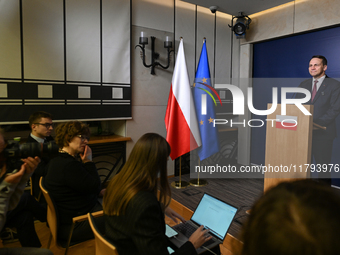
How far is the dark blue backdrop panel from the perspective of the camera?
11.0 feet

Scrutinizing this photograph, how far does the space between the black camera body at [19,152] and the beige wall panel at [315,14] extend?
3.63m

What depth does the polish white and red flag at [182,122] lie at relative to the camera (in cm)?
317

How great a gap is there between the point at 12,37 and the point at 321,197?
3.07 metres

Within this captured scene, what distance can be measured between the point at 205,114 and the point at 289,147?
54.0 inches

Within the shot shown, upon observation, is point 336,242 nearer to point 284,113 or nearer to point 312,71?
point 284,113

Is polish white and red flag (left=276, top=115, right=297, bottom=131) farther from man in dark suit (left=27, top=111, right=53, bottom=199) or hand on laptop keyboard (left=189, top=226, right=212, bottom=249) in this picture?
man in dark suit (left=27, top=111, right=53, bottom=199)

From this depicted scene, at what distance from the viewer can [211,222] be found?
1.55 m

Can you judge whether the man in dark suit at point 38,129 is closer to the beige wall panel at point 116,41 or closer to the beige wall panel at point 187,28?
the beige wall panel at point 116,41

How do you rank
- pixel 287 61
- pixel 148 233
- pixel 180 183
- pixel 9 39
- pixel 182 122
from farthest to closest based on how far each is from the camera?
pixel 287 61 → pixel 180 183 → pixel 182 122 → pixel 9 39 → pixel 148 233

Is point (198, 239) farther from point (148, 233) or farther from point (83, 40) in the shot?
point (83, 40)

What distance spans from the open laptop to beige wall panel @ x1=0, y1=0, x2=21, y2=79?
2.33 metres

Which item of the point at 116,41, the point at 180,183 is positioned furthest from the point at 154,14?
the point at 180,183

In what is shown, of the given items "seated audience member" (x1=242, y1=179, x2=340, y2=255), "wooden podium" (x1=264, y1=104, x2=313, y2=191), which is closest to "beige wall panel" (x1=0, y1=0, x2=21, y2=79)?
"wooden podium" (x1=264, y1=104, x2=313, y2=191)

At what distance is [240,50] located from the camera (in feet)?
14.9
